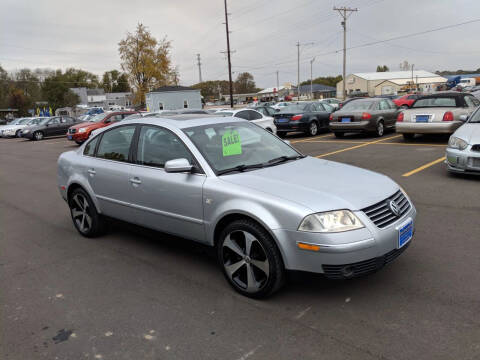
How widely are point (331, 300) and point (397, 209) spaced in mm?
935

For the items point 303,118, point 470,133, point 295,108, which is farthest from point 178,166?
point 295,108

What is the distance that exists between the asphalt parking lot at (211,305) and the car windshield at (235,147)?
2.83 ft

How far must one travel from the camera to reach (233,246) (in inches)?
138

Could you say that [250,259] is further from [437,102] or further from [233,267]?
[437,102]

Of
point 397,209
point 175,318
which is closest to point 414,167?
point 397,209

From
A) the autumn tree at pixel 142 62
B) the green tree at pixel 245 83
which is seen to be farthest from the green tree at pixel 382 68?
the autumn tree at pixel 142 62

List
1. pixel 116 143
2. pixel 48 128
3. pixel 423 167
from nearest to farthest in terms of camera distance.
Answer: pixel 116 143, pixel 423 167, pixel 48 128

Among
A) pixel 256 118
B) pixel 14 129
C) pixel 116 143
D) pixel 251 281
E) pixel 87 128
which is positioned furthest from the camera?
pixel 14 129

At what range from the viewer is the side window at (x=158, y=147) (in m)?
4.09

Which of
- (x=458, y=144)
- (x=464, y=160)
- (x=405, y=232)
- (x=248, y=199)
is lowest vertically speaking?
(x=464, y=160)

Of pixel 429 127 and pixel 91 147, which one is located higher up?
pixel 91 147

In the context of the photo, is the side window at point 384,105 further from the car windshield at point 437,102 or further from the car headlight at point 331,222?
the car headlight at point 331,222

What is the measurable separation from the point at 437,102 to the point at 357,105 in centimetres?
324

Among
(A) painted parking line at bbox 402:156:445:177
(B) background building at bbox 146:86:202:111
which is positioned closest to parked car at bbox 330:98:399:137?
(A) painted parking line at bbox 402:156:445:177
